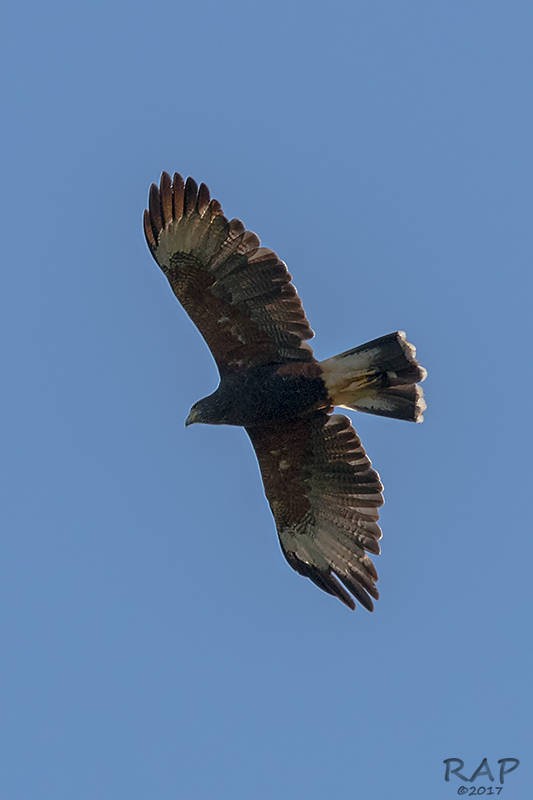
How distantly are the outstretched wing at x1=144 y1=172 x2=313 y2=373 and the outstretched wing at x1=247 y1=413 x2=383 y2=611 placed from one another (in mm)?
765

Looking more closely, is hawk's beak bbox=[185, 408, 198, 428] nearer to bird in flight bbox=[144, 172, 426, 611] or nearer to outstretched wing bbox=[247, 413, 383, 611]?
bird in flight bbox=[144, 172, 426, 611]

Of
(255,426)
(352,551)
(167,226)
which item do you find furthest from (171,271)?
(352,551)

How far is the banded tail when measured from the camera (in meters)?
17.0

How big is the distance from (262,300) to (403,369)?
4.37ft

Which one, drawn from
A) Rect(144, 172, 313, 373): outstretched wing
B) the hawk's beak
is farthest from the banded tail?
the hawk's beak

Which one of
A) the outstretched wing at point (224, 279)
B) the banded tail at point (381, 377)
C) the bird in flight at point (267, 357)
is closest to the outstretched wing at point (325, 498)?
the bird in flight at point (267, 357)

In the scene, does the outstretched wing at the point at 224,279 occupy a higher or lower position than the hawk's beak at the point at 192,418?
higher

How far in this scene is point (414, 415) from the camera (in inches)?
677

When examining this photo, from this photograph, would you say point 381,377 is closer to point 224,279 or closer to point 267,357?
point 267,357

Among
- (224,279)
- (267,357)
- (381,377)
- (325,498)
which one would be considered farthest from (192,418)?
(381,377)

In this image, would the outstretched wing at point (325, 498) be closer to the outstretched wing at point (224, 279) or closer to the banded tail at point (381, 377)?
the banded tail at point (381, 377)

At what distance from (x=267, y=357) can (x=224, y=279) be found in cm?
78

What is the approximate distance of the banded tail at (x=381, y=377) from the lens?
671 inches

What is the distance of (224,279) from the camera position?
17.1 metres
